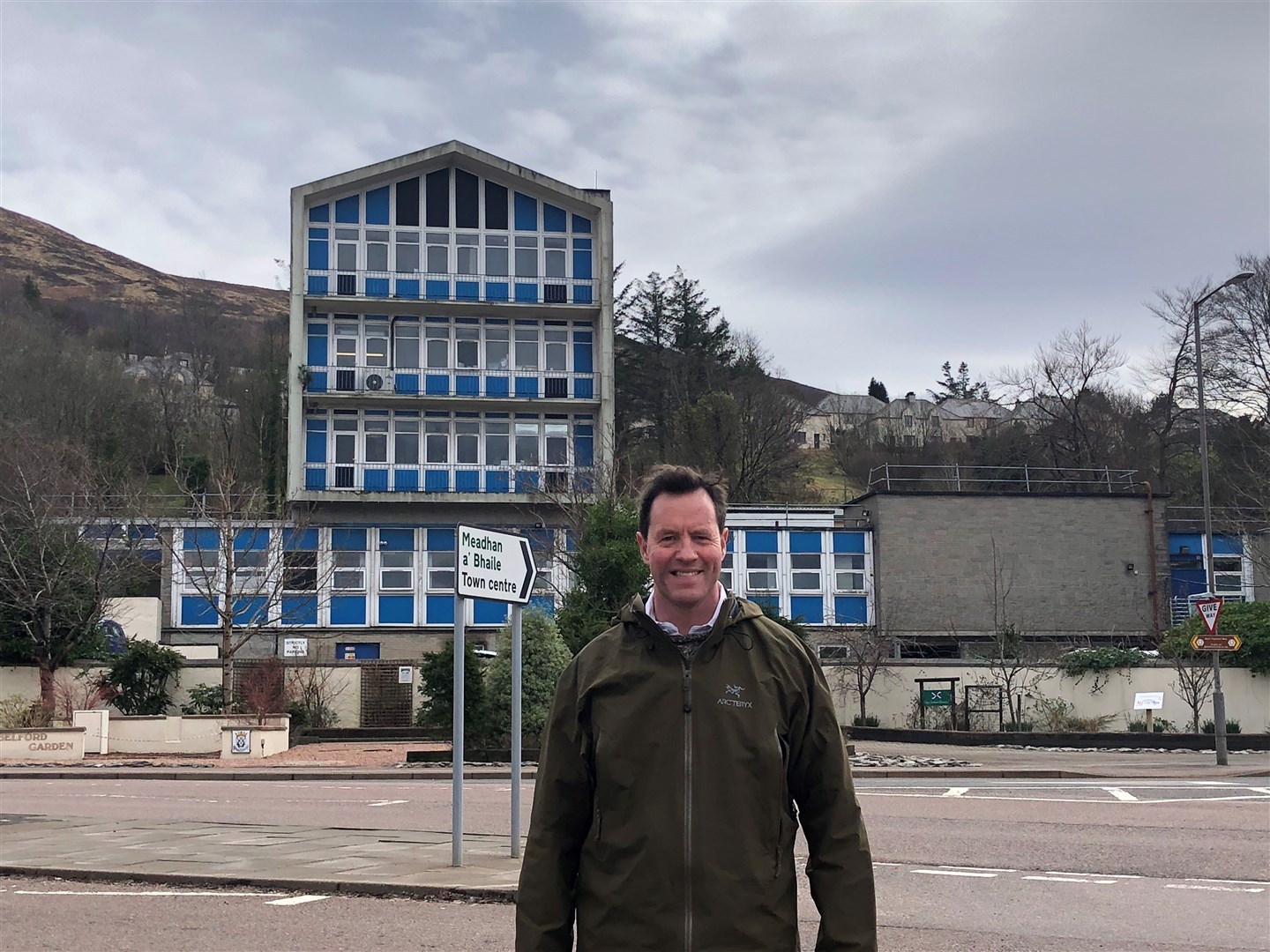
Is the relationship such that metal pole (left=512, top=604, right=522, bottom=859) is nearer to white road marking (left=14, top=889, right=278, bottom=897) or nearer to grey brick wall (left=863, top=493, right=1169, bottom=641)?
white road marking (left=14, top=889, right=278, bottom=897)

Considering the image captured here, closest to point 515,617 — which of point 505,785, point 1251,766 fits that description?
point 505,785

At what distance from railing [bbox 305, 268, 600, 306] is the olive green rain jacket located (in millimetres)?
46333

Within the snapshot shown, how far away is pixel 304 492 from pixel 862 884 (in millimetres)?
46208

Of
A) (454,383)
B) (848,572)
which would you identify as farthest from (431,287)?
(848,572)

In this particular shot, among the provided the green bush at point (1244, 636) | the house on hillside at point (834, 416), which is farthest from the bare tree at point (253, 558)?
the house on hillside at point (834, 416)

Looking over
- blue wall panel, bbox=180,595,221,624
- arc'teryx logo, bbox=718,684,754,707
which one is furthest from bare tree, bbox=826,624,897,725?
arc'teryx logo, bbox=718,684,754,707

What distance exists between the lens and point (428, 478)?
1950 inches

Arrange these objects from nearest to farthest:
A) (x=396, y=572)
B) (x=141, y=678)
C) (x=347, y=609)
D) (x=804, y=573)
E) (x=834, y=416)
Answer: (x=141, y=678) → (x=347, y=609) → (x=396, y=572) → (x=804, y=573) → (x=834, y=416)

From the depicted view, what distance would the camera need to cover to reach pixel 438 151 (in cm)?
4972

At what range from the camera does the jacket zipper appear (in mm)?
3488

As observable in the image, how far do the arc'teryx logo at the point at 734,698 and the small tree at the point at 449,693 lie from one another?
25837 mm

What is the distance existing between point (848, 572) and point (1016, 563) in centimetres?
612

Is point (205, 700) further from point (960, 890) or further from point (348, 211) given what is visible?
point (960, 890)

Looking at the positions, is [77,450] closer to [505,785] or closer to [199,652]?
[199,652]
